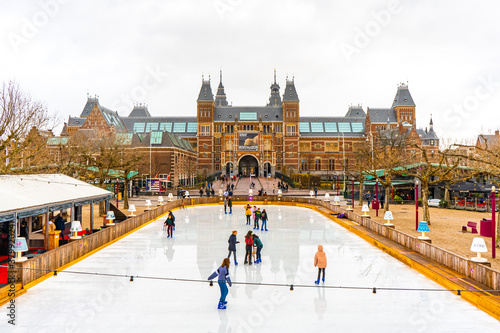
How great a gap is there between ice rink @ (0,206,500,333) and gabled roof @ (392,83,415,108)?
266ft

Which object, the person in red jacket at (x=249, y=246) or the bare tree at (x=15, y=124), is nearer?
the person in red jacket at (x=249, y=246)

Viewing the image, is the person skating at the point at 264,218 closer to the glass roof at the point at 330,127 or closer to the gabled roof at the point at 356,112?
the glass roof at the point at 330,127

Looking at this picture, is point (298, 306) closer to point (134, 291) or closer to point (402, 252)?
point (134, 291)

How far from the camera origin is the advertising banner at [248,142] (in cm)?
8250

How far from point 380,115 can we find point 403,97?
716 cm

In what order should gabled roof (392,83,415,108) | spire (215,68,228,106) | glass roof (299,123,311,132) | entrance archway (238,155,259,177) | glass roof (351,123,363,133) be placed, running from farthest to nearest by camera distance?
spire (215,68,228,106), glass roof (299,123,311,132), glass roof (351,123,363,133), gabled roof (392,83,415,108), entrance archway (238,155,259,177)

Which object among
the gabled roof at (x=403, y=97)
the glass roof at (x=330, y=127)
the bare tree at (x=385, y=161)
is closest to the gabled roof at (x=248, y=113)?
the glass roof at (x=330, y=127)

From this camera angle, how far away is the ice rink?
8.02 metres

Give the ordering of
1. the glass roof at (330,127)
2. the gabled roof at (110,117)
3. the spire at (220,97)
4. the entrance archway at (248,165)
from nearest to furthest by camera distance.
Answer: the gabled roof at (110,117) < the entrance archway at (248,165) < the glass roof at (330,127) < the spire at (220,97)

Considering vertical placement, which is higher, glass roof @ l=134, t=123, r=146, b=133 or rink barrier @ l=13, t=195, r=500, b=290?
glass roof @ l=134, t=123, r=146, b=133

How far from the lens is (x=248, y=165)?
89062mm

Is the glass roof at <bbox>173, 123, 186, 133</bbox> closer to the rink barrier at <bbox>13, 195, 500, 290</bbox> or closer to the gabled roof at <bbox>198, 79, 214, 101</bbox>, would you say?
the gabled roof at <bbox>198, 79, 214, 101</bbox>

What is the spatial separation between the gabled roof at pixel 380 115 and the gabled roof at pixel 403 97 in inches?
115

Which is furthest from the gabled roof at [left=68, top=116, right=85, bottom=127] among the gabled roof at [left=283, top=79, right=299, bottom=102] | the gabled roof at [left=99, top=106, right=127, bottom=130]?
the gabled roof at [left=283, top=79, right=299, bottom=102]
